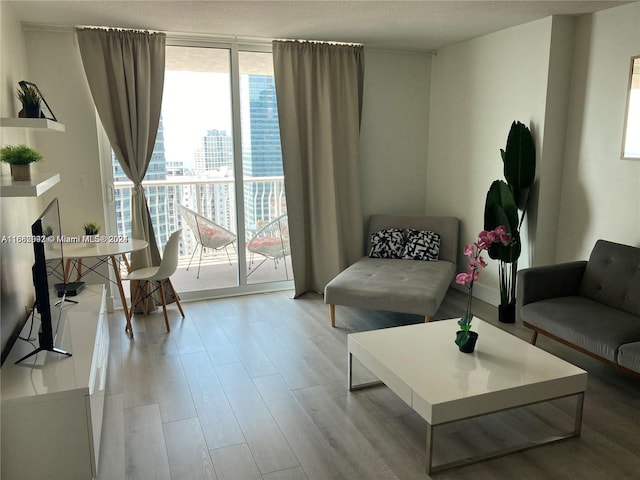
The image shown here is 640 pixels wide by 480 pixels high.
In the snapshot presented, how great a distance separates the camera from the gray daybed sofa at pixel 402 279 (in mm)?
3787

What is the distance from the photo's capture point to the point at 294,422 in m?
2.69

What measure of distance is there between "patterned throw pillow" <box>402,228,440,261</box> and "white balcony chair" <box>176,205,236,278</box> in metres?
1.66

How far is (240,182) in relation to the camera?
4727 millimetres

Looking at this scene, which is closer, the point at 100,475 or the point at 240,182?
the point at 100,475

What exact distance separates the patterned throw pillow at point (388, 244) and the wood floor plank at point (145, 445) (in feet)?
8.54

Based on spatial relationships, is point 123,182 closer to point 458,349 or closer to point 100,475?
point 100,475

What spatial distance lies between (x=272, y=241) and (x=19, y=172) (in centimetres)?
275

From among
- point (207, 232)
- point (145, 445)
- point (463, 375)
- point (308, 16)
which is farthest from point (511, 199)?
point (145, 445)

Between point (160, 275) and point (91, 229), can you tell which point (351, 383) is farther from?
point (91, 229)

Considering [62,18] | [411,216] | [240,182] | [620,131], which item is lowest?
[411,216]

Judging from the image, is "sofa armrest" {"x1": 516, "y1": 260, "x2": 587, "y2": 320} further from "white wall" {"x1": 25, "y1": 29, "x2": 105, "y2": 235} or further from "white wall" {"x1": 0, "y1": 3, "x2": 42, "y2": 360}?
"white wall" {"x1": 25, "y1": 29, "x2": 105, "y2": 235}

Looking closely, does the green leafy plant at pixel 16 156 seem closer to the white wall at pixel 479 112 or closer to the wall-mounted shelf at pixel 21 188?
the wall-mounted shelf at pixel 21 188

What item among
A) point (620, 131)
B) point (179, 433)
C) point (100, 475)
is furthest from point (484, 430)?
point (620, 131)

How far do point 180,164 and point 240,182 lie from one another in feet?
1.84
